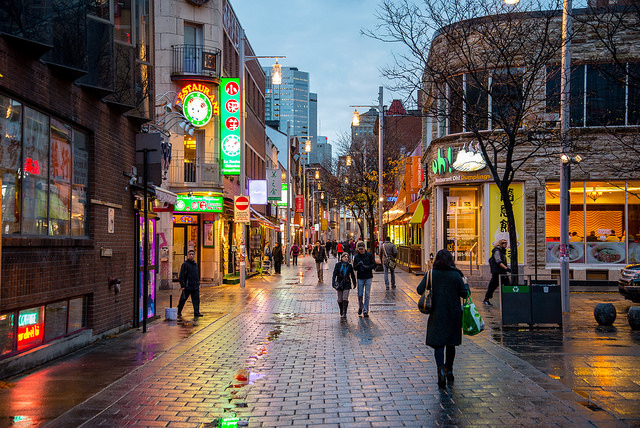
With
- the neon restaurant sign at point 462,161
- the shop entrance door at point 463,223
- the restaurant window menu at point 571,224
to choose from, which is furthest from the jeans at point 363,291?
the restaurant window menu at point 571,224

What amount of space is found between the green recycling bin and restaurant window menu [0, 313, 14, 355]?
353 inches

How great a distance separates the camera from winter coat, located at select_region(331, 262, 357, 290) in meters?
15.1

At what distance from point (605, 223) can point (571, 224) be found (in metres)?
1.22

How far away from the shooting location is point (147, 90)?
13477 millimetres

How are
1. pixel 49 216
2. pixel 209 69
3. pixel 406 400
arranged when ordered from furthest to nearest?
pixel 209 69
pixel 49 216
pixel 406 400

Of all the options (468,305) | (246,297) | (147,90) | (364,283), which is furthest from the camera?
(246,297)

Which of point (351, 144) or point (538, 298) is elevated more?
point (351, 144)

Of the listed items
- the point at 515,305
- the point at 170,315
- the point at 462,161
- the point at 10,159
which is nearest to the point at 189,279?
the point at 170,315

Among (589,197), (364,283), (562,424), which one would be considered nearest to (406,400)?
(562,424)

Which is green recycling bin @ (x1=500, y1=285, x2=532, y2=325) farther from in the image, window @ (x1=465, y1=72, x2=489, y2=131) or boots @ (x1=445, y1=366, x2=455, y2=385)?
boots @ (x1=445, y1=366, x2=455, y2=385)

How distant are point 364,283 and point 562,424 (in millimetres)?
9373

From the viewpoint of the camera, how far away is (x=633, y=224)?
23234 millimetres

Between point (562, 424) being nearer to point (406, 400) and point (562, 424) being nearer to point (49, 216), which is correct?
point (406, 400)

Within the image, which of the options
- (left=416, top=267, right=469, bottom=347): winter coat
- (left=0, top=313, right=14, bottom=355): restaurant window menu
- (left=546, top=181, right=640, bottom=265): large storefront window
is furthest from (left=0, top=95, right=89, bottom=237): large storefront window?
(left=546, top=181, right=640, bottom=265): large storefront window
